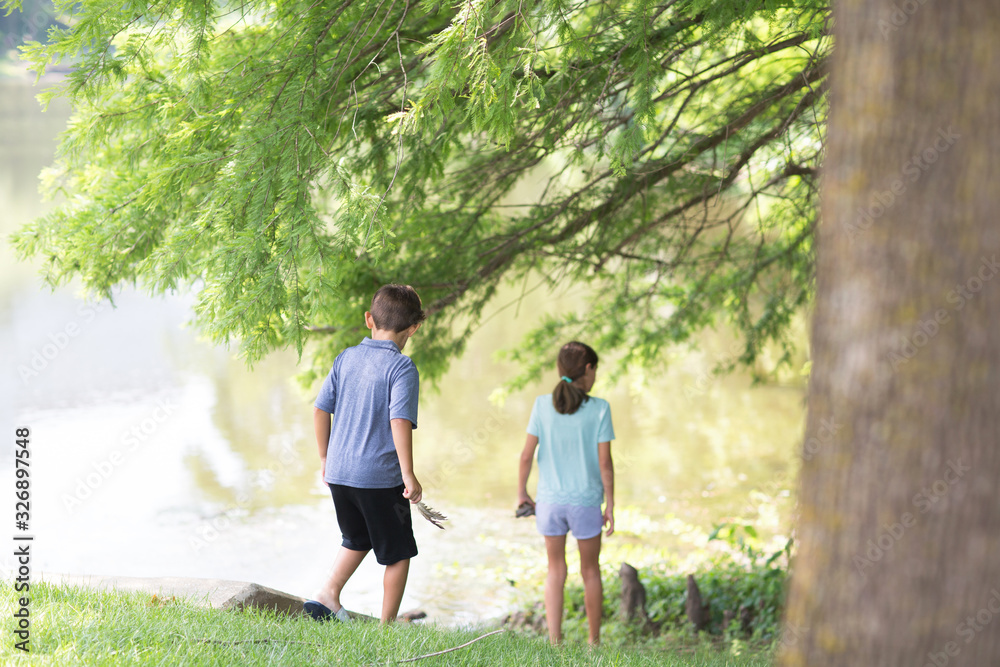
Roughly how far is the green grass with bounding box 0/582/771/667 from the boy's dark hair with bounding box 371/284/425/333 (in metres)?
1.30

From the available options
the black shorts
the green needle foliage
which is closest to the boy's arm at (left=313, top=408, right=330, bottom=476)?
the black shorts

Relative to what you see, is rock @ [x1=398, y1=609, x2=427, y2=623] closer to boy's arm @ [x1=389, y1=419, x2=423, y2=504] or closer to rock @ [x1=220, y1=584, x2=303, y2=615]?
rock @ [x1=220, y1=584, x2=303, y2=615]

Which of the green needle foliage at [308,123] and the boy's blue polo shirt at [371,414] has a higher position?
the green needle foliage at [308,123]

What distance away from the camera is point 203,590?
155 inches

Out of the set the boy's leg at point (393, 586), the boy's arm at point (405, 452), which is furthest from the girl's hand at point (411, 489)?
the boy's leg at point (393, 586)

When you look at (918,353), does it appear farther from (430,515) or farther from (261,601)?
(261,601)

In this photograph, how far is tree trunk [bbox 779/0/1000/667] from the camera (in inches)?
61.0

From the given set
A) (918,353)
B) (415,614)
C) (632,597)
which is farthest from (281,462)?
(918,353)

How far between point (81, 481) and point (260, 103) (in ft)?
25.9

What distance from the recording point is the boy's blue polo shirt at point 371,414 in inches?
137

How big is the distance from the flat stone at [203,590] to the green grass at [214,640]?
247mm

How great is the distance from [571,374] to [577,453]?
44 centimetres

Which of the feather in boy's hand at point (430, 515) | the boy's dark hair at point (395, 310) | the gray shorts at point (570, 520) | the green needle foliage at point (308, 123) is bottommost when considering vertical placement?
the gray shorts at point (570, 520)

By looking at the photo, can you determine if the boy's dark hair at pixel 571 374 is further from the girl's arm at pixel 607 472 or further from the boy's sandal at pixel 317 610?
the boy's sandal at pixel 317 610
